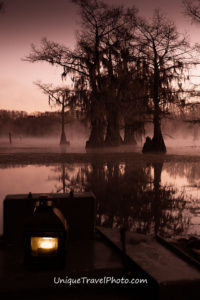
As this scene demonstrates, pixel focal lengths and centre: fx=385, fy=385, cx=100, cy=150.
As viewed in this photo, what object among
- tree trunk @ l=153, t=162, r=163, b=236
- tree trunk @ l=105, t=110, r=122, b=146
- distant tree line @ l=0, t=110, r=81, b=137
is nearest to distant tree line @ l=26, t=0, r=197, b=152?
tree trunk @ l=105, t=110, r=122, b=146

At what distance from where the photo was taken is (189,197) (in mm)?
10016

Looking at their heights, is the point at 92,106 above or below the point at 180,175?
above

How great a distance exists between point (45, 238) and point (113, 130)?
3661 cm

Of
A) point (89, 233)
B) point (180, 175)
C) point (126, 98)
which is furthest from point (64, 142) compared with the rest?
point (89, 233)

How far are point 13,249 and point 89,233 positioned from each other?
1.06 m

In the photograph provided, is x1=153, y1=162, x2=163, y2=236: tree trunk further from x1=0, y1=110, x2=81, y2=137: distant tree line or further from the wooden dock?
x1=0, y1=110, x2=81, y2=137: distant tree line

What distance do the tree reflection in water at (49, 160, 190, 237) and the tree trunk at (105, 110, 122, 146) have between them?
78.8 ft

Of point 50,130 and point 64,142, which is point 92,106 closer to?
point 64,142

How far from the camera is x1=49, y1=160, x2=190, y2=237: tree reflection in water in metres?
6.99

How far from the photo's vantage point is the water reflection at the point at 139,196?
707 centimetres

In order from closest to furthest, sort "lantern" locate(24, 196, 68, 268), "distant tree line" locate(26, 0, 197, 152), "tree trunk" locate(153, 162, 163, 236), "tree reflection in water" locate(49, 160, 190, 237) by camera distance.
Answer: "lantern" locate(24, 196, 68, 268) < "tree trunk" locate(153, 162, 163, 236) < "tree reflection in water" locate(49, 160, 190, 237) < "distant tree line" locate(26, 0, 197, 152)

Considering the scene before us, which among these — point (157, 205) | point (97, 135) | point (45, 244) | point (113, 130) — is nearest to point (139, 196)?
point (157, 205)

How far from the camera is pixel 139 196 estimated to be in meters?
A: 10.2

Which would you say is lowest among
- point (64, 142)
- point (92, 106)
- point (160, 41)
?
point (64, 142)
